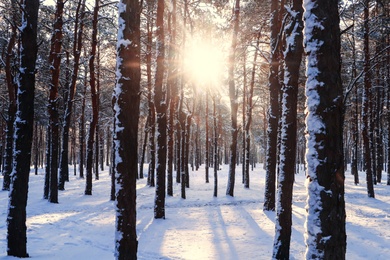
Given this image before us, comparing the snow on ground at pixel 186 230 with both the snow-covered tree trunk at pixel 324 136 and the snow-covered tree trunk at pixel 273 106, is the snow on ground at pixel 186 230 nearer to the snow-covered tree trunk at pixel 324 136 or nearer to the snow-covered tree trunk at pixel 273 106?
the snow-covered tree trunk at pixel 273 106

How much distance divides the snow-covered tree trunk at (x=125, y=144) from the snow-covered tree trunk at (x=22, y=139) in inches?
89.5

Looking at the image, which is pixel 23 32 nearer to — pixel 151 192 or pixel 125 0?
pixel 125 0

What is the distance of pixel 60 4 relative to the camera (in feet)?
45.8

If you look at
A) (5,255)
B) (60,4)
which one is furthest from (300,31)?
(60,4)

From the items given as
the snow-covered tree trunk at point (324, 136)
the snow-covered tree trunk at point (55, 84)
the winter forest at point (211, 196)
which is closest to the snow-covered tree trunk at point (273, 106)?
the winter forest at point (211, 196)

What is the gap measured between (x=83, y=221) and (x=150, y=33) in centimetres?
1195

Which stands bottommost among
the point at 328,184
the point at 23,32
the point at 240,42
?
the point at 328,184

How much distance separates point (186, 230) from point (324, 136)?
22.8 feet

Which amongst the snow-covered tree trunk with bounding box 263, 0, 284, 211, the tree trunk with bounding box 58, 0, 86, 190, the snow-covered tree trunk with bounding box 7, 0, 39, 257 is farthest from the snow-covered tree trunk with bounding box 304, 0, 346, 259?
the tree trunk with bounding box 58, 0, 86, 190

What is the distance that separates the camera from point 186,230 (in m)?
9.41

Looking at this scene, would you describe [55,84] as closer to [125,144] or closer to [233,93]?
[233,93]

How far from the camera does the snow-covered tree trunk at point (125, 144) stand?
5141mm

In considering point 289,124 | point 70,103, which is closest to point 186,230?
point 289,124

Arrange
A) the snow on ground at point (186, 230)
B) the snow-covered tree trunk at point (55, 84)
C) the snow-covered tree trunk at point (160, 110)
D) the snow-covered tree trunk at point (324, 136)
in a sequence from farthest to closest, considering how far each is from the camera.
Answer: the snow-covered tree trunk at point (55, 84) < the snow-covered tree trunk at point (160, 110) < the snow on ground at point (186, 230) < the snow-covered tree trunk at point (324, 136)
